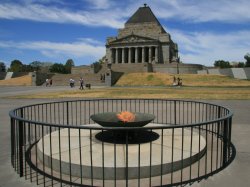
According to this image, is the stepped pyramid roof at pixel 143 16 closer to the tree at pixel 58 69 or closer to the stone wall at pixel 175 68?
the stone wall at pixel 175 68

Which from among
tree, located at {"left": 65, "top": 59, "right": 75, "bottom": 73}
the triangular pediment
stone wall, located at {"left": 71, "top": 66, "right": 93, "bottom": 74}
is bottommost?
stone wall, located at {"left": 71, "top": 66, "right": 93, "bottom": 74}

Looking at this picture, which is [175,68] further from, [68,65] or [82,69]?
[68,65]

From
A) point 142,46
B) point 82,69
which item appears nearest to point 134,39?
point 142,46

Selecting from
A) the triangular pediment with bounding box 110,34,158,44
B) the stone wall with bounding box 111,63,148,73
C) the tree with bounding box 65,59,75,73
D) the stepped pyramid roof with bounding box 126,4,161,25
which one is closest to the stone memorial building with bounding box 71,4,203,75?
the triangular pediment with bounding box 110,34,158,44

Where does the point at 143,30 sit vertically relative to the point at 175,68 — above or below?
above

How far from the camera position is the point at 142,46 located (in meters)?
99.2

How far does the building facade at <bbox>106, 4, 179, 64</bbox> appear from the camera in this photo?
98812 mm

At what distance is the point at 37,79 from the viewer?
2420 inches

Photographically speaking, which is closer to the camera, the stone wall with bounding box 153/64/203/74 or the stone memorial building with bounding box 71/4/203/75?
the stone wall with bounding box 153/64/203/74

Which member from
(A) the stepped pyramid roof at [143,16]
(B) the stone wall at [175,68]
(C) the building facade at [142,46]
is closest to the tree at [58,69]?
(C) the building facade at [142,46]

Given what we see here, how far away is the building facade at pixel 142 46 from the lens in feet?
324

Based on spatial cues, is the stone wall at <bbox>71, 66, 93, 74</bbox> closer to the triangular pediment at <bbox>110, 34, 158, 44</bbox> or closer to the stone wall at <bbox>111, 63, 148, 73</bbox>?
the stone wall at <bbox>111, 63, 148, 73</bbox>

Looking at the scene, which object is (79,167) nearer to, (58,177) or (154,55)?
(58,177)

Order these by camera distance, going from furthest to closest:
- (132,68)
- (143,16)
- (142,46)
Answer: (143,16), (142,46), (132,68)
